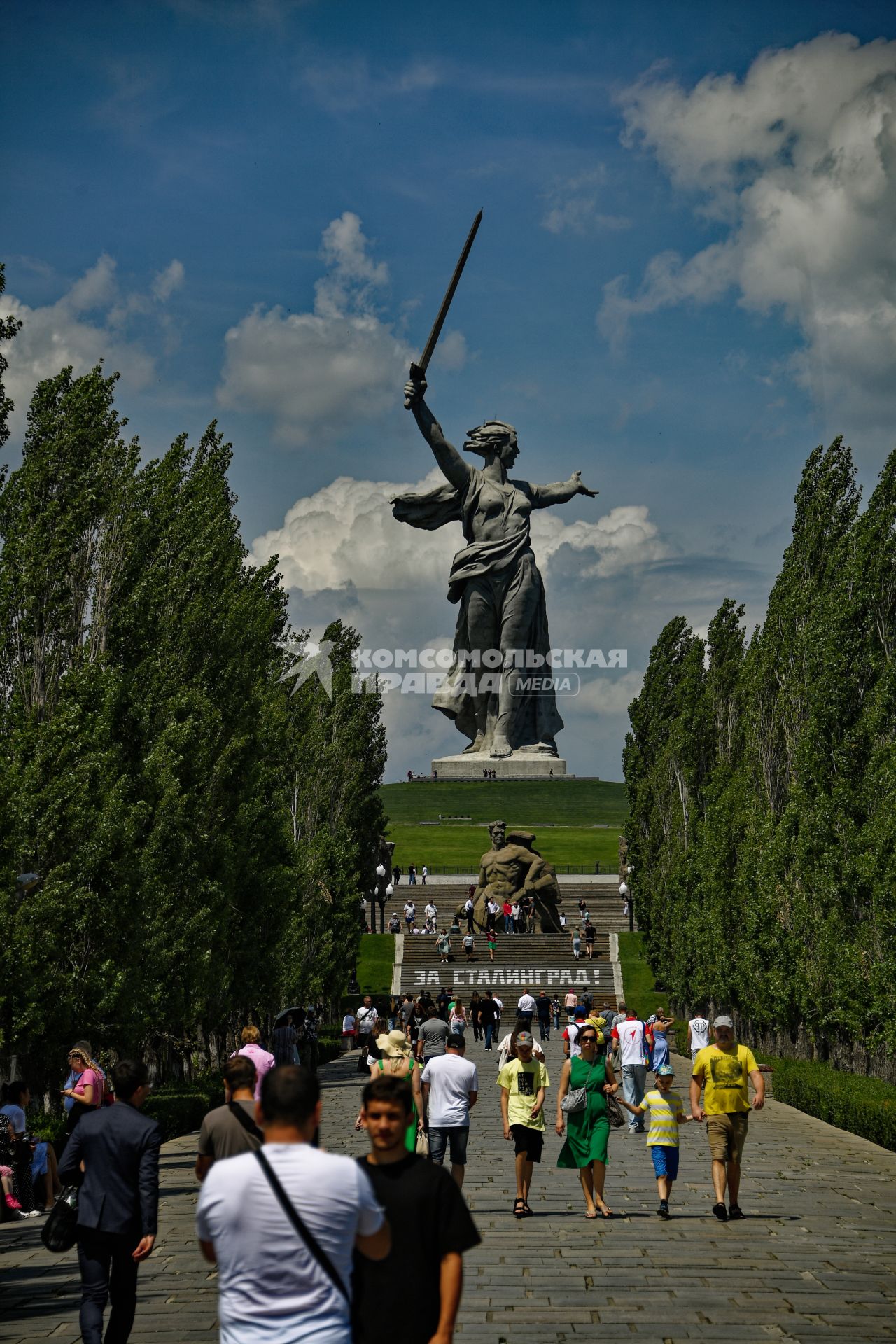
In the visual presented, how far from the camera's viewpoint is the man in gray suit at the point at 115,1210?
6758 mm

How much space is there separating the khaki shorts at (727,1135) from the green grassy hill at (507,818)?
48.6 m

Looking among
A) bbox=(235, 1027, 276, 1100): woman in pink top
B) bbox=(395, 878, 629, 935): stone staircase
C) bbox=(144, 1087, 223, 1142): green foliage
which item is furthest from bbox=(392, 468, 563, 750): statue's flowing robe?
bbox=(235, 1027, 276, 1100): woman in pink top

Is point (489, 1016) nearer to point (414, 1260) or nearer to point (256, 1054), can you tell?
point (256, 1054)

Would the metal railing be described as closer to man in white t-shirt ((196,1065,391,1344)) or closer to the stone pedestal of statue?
the stone pedestal of statue

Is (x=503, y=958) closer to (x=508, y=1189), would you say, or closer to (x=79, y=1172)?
(x=508, y=1189)

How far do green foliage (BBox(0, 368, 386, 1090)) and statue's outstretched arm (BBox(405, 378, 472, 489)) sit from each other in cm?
2700

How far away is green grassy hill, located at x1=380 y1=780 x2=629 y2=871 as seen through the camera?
63312mm

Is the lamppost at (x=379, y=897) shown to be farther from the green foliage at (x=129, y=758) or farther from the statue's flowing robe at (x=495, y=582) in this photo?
the green foliage at (x=129, y=758)

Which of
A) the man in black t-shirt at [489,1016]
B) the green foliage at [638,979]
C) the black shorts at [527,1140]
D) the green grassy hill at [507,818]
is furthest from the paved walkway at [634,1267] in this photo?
the green grassy hill at [507,818]

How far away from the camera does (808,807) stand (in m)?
22.2

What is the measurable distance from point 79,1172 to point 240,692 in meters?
17.2

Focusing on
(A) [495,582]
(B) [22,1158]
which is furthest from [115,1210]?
(A) [495,582]

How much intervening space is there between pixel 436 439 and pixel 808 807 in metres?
36.5

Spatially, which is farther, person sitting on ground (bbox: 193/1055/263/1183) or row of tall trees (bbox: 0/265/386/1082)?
row of tall trees (bbox: 0/265/386/1082)
